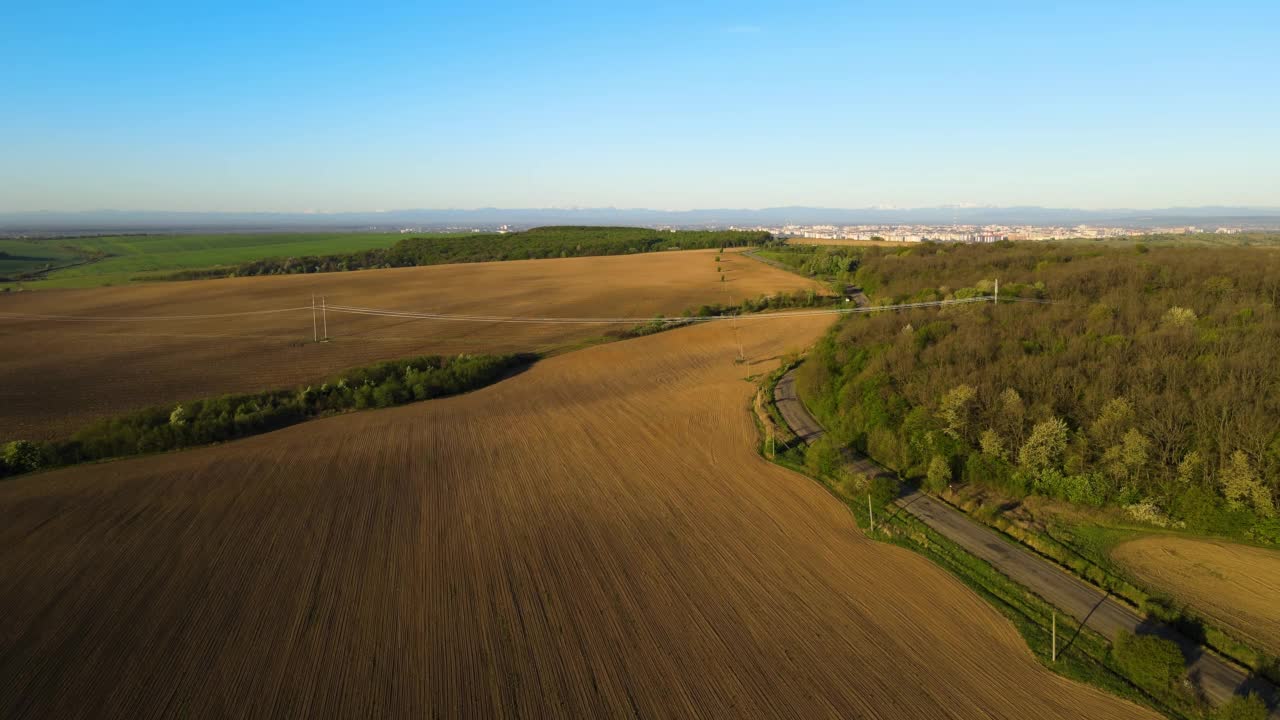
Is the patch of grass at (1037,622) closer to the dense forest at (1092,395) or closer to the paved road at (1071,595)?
the paved road at (1071,595)

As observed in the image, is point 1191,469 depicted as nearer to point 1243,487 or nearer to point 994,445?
point 1243,487

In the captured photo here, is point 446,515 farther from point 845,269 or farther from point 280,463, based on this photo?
point 845,269

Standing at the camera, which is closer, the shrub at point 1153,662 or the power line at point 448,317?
the shrub at point 1153,662

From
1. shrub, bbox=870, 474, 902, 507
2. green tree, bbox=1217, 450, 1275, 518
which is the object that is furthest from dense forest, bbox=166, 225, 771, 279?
green tree, bbox=1217, 450, 1275, 518

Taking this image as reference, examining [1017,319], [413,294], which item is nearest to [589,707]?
[1017,319]

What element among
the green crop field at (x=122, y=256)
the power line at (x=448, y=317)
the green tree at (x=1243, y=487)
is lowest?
the green tree at (x=1243, y=487)

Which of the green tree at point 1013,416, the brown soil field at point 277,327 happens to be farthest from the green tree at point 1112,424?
the brown soil field at point 277,327

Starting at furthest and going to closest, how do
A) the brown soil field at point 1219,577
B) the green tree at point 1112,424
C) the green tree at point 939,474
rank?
the green tree at point 939,474
the green tree at point 1112,424
the brown soil field at point 1219,577
